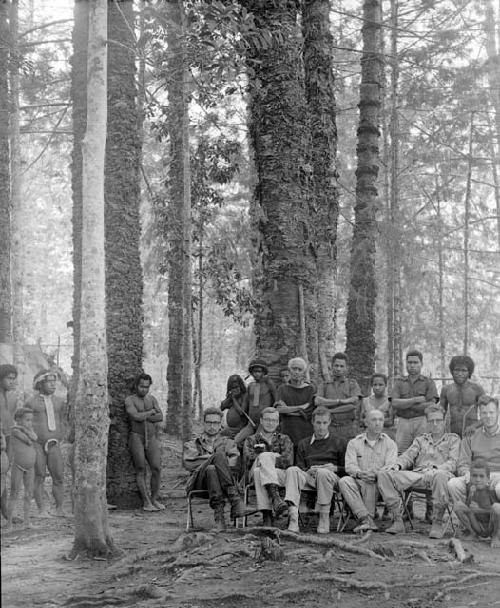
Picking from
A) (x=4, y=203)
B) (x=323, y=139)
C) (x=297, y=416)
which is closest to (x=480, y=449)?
(x=297, y=416)

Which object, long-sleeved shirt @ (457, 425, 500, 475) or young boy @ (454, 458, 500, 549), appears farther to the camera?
long-sleeved shirt @ (457, 425, 500, 475)

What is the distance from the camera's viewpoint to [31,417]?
8.06 metres

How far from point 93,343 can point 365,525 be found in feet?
11.0

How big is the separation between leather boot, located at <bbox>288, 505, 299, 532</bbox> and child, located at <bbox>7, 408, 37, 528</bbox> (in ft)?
8.11

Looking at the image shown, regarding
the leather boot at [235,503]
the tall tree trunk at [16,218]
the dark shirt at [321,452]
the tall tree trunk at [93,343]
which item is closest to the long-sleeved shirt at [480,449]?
the dark shirt at [321,452]

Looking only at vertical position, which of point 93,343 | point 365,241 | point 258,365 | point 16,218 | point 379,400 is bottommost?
point 379,400

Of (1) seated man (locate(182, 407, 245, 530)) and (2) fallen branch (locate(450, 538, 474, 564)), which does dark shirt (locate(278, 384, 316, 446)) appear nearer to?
(1) seated man (locate(182, 407, 245, 530))

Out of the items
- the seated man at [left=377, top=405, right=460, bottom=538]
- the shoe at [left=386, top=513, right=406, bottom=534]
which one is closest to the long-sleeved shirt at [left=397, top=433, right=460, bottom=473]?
the seated man at [left=377, top=405, right=460, bottom=538]

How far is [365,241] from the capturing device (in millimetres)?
14617

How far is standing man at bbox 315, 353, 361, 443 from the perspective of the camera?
30.9ft

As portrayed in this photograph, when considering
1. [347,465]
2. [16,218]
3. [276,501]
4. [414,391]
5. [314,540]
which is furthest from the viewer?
[16,218]

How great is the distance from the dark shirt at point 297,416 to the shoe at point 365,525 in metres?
1.27

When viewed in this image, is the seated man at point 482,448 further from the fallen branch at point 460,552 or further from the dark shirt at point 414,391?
the dark shirt at point 414,391

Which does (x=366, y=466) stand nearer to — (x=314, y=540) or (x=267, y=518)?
(x=267, y=518)
